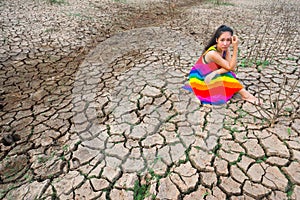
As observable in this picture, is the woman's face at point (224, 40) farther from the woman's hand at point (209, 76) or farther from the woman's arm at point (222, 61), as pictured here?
the woman's hand at point (209, 76)

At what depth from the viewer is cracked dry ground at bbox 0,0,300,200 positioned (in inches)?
62.7

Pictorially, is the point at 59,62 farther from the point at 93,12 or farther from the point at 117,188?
the point at 93,12

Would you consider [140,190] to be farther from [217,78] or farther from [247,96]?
[247,96]

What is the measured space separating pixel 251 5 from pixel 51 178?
769 cm

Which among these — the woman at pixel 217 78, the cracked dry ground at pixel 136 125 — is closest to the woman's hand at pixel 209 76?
the woman at pixel 217 78

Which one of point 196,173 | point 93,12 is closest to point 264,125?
point 196,173

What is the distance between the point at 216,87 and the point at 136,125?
3.18ft

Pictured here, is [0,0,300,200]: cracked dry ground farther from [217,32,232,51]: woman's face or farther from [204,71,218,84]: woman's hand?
[217,32,232,51]: woman's face

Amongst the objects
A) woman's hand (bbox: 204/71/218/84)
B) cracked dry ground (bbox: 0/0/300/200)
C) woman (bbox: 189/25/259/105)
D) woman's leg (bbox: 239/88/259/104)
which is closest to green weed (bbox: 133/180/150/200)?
cracked dry ground (bbox: 0/0/300/200)

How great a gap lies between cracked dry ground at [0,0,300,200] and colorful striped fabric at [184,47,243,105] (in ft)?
0.42

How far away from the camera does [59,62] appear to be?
3357mm

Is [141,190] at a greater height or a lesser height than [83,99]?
lesser

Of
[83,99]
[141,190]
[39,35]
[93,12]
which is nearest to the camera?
[141,190]

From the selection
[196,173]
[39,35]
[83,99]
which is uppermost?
[39,35]
